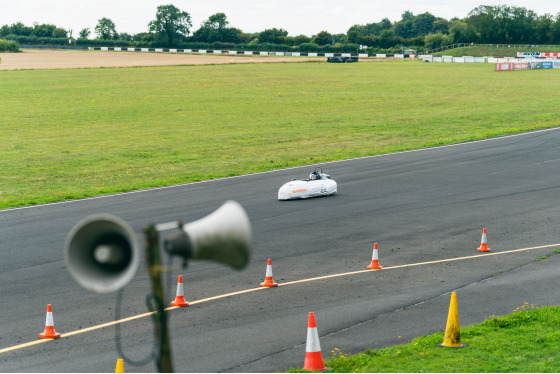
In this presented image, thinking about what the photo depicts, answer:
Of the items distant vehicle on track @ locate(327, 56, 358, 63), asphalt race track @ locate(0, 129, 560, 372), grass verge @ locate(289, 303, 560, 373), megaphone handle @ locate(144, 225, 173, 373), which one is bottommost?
asphalt race track @ locate(0, 129, 560, 372)

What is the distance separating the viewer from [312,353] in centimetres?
1230

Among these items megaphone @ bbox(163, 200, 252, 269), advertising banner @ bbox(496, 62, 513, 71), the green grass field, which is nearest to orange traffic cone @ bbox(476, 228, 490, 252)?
the green grass field

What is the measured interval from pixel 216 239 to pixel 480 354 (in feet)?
30.2

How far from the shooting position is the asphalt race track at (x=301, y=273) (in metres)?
13.9

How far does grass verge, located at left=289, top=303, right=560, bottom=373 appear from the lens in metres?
12.2

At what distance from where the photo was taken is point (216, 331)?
47.8 feet

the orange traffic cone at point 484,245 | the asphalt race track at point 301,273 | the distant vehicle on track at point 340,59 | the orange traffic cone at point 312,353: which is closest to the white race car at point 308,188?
the asphalt race track at point 301,273

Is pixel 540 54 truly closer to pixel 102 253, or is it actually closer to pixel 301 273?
pixel 301 273

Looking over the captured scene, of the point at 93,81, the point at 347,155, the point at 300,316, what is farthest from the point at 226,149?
the point at 93,81

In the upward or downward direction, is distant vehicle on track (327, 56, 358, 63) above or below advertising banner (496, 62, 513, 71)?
above

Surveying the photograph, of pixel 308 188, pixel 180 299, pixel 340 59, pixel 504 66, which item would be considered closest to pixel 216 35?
pixel 340 59

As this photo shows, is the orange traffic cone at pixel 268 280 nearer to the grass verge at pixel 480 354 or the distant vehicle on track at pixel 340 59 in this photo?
the grass verge at pixel 480 354

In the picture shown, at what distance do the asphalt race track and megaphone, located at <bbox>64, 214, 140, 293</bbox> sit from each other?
1.62m

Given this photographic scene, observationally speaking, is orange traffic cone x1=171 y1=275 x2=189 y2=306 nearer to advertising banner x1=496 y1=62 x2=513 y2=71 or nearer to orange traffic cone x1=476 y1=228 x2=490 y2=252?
orange traffic cone x1=476 y1=228 x2=490 y2=252
